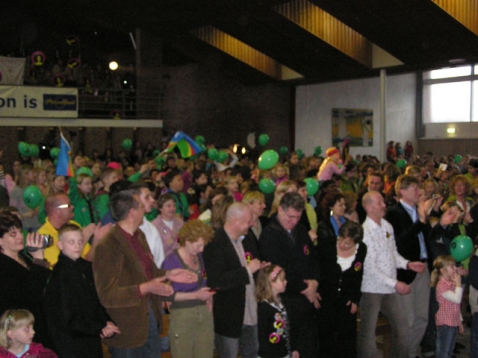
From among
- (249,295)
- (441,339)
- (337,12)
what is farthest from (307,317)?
(337,12)

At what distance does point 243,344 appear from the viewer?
4734 mm

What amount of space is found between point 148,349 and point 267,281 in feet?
3.53

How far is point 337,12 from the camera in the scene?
15.7 metres

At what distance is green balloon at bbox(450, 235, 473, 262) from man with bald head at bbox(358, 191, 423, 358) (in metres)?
0.55

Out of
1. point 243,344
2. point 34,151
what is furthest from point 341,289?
point 34,151

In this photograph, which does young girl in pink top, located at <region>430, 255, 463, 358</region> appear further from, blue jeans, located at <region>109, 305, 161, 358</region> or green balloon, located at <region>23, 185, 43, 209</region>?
green balloon, located at <region>23, 185, 43, 209</region>

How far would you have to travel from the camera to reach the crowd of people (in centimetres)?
378

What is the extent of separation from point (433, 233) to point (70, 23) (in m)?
19.3

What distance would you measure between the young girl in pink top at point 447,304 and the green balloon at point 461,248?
248 millimetres

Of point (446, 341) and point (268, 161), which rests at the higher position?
point (268, 161)

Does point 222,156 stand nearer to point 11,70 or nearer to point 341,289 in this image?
point 341,289

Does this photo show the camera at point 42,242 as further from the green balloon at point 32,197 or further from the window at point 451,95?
the window at point 451,95

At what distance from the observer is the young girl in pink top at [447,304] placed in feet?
18.4

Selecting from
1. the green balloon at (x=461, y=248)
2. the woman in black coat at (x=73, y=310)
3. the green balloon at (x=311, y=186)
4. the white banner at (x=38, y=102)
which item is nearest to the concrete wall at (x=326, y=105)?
the white banner at (x=38, y=102)
